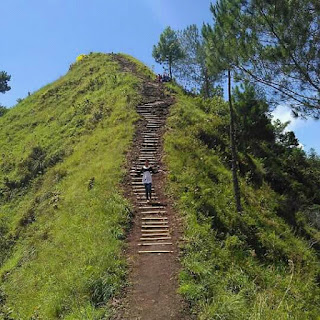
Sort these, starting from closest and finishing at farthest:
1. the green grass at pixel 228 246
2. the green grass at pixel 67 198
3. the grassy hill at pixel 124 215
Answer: the green grass at pixel 228 246, the grassy hill at pixel 124 215, the green grass at pixel 67 198

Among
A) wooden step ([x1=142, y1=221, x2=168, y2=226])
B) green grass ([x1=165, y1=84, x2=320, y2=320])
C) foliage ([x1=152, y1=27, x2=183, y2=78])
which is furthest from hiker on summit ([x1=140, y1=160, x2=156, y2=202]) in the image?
foliage ([x1=152, y1=27, x2=183, y2=78])

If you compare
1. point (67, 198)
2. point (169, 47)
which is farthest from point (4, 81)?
point (67, 198)

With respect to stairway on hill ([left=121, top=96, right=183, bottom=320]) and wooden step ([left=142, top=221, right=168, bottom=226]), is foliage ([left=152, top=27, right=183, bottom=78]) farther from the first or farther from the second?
wooden step ([left=142, top=221, right=168, bottom=226])

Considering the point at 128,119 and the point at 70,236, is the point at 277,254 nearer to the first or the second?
the point at 70,236

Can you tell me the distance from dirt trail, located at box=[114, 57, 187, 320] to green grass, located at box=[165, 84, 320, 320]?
1.28 feet

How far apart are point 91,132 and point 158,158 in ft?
26.8

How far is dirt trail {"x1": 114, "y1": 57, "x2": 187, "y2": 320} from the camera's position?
970 centimetres

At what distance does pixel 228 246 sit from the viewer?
1412 centimetres

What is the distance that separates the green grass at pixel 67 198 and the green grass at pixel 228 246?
7.33ft

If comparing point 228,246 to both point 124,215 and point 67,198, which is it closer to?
point 124,215

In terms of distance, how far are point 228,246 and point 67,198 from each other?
8503 millimetres

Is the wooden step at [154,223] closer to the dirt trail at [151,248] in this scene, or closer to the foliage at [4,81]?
the dirt trail at [151,248]

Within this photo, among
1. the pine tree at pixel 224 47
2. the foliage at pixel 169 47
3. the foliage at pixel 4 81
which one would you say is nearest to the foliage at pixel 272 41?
the pine tree at pixel 224 47

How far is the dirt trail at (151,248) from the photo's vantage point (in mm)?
9703
